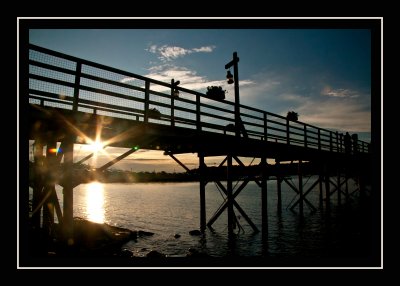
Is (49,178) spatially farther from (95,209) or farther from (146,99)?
(95,209)

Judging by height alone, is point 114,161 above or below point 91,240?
above

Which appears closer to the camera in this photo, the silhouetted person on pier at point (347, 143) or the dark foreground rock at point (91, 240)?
the dark foreground rock at point (91, 240)

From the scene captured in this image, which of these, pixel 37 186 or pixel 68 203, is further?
pixel 37 186

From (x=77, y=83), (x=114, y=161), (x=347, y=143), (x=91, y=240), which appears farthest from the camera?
(x=347, y=143)

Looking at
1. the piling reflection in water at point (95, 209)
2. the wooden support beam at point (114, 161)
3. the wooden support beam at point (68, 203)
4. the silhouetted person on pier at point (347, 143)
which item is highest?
the silhouetted person on pier at point (347, 143)

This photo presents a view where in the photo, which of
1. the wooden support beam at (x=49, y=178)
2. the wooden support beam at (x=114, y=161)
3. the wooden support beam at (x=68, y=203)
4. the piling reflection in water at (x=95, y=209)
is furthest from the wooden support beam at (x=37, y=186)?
the piling reflection in water at (x=95, y=209)

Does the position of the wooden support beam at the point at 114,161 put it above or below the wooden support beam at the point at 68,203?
above

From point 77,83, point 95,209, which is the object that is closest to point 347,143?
point 77,83

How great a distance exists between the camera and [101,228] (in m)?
14.2

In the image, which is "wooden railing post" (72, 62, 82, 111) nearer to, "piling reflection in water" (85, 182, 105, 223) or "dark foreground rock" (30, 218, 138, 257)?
"dark foreground rock" (30, 218, 138, 257)

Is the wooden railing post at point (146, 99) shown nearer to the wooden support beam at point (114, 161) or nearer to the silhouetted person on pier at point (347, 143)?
the wooden support beam at point (114, 161)

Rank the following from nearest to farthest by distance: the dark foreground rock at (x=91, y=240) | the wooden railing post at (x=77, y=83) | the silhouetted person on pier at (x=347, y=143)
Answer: the wooden railing post at (x=77, y=83)
the dark foreground rock at (x=91, y=240)
the silhouetted person on pier at (x=347, y=143)

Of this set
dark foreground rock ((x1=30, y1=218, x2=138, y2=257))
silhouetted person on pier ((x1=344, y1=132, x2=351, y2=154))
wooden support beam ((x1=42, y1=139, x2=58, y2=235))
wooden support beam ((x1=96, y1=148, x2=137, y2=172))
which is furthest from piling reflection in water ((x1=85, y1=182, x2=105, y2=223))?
silhouetted person on pier ((x1=344, y1=132, x2=351, y2=154))
